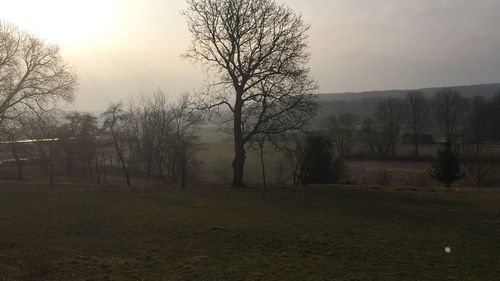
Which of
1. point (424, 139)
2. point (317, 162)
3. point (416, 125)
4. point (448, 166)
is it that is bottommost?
point (448, 166)

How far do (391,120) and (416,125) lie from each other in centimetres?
526

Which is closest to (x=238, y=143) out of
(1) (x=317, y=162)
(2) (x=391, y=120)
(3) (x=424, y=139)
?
(1) (x=317, y=162)

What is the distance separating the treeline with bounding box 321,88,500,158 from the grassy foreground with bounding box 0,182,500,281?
5631 cm

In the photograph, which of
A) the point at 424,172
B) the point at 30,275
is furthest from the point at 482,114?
the point at 30,275

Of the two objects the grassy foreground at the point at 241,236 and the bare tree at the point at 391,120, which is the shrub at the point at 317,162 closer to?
the grassy foreground at the point at 241,236

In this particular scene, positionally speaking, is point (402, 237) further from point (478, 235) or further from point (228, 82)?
point (228, 82)

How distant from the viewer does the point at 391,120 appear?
90.8m

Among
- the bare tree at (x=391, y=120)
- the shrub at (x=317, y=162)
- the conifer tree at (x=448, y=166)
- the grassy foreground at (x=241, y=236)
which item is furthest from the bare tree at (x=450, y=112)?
the grassy foreground at (x=241, y=236)

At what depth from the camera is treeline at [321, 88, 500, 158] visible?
7994 cm

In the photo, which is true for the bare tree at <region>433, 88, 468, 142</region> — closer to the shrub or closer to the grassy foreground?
the shrub

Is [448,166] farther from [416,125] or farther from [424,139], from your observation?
[424,139]

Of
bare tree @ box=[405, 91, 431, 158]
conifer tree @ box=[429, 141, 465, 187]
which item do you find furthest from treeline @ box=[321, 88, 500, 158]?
conifer tree @ box=[429, 141, 465, 187]

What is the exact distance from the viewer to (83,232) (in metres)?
14.8

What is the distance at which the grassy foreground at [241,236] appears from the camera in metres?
11.3
